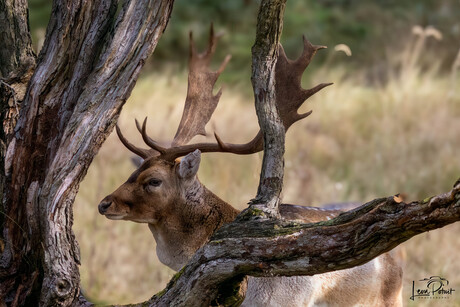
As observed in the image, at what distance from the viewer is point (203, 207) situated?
513cm

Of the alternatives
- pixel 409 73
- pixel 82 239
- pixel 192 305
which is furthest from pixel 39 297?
pixel 409 73

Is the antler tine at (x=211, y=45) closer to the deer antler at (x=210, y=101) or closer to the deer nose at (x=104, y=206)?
the deer antler at (x=210, y=101)

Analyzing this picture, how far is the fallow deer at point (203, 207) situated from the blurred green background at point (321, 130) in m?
0.29

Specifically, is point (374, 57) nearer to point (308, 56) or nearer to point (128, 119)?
point (128, 119)

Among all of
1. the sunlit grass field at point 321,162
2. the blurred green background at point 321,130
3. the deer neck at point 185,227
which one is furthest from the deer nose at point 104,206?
the sunlit grass field at point 321,162

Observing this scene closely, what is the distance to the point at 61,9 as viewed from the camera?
394 centimetres

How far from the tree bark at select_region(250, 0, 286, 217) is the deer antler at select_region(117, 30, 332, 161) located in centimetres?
59

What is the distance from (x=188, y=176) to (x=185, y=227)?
1.09 feet

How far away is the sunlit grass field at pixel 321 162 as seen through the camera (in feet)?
24.3

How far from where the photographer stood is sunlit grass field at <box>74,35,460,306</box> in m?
7.41

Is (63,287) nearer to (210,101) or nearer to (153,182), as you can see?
(153,182)

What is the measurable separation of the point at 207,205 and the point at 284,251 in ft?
6.04

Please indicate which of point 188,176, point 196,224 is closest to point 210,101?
point 188,176

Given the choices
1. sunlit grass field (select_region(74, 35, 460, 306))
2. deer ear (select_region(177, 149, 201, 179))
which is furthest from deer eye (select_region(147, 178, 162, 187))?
sunlit grass field (select_region(74, 35, 460, 306))
